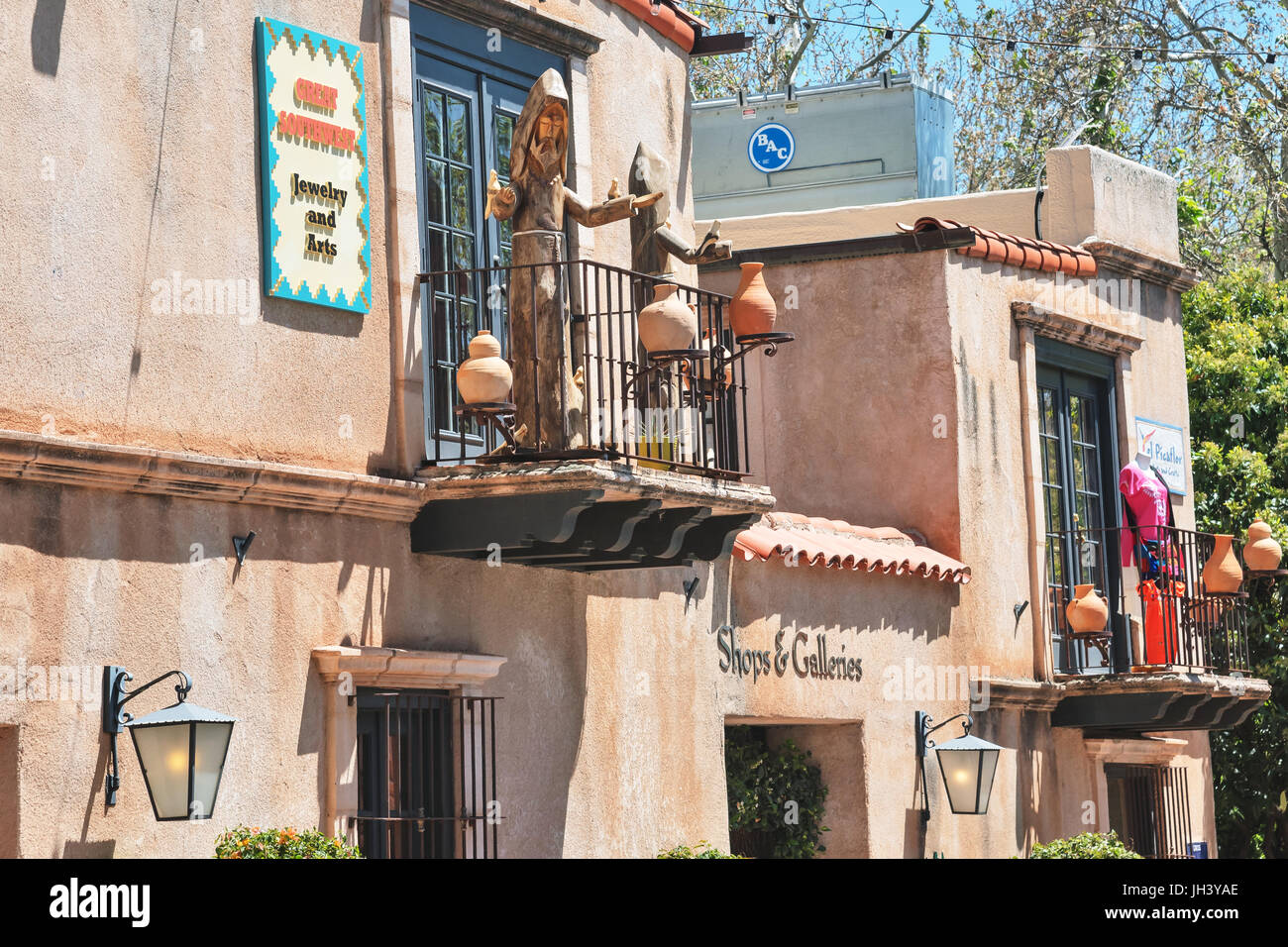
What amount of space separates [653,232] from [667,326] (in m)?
1.21

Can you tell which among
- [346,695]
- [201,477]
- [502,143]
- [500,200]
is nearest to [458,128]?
[502,143]

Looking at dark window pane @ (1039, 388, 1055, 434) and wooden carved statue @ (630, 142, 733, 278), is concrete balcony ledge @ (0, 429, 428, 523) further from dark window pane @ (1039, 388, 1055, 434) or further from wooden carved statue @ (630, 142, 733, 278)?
dark window pane @ (1039, 388, 1055, 434)

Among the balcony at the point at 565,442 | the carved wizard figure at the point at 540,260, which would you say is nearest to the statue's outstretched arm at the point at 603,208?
the carved wizard figure at the point at 540,260

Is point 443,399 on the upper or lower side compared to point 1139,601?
upper

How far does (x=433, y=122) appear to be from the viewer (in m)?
11.1

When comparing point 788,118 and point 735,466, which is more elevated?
point 788,118

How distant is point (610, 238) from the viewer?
12.3 metres

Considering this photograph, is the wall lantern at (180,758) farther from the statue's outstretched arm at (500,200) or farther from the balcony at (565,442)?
the statue's outstretched arm at (500,200)

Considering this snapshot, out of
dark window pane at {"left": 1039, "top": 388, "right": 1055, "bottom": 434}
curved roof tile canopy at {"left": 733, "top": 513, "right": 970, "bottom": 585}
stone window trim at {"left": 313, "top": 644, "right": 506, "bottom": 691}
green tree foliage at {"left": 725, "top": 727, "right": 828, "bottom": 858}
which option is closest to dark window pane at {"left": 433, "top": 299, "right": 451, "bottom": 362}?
stone window trim at {"left": 313, "top": 644, "right": 506, "bottom": 691}

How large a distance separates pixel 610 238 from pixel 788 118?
6772mm

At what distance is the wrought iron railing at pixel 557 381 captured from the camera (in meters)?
10.3

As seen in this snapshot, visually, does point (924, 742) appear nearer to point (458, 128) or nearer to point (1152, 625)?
point (1152, 625)
